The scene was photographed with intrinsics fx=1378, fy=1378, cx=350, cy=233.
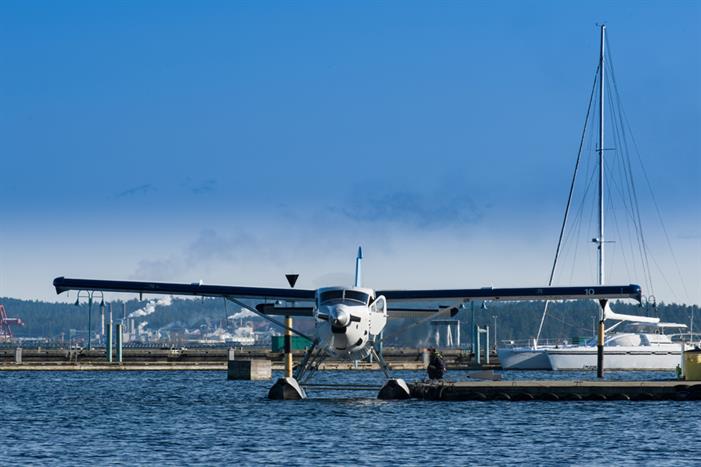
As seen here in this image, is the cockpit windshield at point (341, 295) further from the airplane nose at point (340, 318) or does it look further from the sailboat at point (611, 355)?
the sailboat at point (611, 355)

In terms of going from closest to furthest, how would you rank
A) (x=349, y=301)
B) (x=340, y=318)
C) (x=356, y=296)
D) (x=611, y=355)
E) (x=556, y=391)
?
(x=340, y=318) < (x=349, y=301) < (x=356, y=296) < (x=556, y=391) < (x=611, y=355)

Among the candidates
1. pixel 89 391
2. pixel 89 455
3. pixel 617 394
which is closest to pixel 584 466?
pixel 89 455

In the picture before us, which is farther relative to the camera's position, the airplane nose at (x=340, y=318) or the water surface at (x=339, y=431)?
the airplane nose at (x=340, y=318)

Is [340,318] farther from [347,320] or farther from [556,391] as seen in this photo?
[556,391]

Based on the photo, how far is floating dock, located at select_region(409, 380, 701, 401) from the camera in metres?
48.2

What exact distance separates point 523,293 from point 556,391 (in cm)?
407

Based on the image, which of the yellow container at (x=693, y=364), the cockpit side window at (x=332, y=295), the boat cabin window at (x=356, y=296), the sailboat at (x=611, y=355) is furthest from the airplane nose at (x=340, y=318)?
the sailboat at (x=611, y=355)

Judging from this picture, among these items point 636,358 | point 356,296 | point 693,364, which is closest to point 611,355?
point 636,358

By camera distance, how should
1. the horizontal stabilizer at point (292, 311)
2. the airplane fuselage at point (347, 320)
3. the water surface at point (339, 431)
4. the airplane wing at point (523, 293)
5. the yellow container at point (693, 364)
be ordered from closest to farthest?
1. the water surface at point (339, 431)
2. the airplane fuselage at point (347, 320)
3. the horizontal stabilizer at point (292, 311)
4. the airplane wing at point (523, 293)
5. the yellow container at point (693, 364)

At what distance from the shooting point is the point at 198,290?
51.1m

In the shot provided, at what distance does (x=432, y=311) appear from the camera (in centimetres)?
4997

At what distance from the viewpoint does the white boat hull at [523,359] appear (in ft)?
301

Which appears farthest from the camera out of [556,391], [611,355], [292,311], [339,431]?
[611,355]

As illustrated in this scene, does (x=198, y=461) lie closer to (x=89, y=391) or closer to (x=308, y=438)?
(x=308, y=438)
